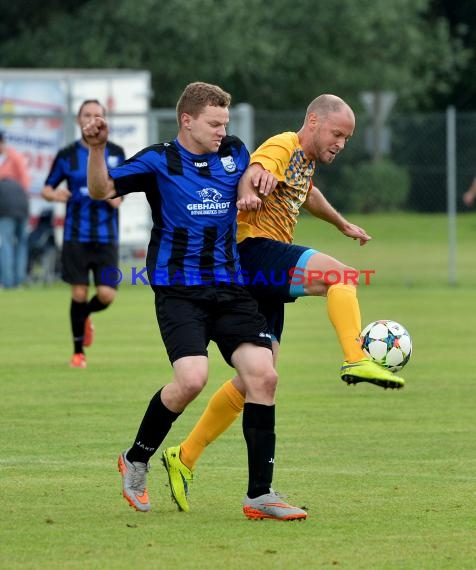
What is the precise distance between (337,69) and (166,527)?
38.0 metres

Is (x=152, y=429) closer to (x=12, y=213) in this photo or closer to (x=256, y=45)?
(x=12, y=213)

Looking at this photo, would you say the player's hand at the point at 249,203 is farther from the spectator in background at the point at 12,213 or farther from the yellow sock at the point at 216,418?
the spectator in background at the point at 12,213

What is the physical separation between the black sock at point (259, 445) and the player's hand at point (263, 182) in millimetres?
981

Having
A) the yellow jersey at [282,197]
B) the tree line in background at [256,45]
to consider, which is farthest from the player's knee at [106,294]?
the tree line in background at [256,45]

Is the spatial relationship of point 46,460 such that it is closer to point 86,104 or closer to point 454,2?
point 86,104

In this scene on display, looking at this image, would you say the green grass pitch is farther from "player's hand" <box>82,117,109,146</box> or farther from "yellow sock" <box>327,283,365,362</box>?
"player's hand" <box>82,117,109,146</box>

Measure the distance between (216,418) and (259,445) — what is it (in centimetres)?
49

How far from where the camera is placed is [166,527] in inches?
255

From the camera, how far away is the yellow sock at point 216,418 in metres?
7.04

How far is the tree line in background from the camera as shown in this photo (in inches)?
1544

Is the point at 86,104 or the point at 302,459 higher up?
the point at 86,104

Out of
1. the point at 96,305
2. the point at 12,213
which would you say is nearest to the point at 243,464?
the point at 96,305

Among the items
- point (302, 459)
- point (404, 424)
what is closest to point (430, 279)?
point (404, 424)

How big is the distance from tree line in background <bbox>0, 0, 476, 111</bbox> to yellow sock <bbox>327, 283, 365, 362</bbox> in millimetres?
32161
